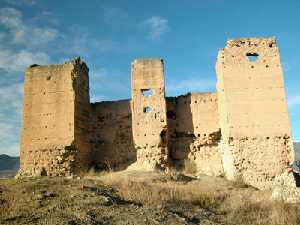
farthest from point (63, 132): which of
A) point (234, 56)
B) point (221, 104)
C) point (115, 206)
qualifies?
point (115, 206)

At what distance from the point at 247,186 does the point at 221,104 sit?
141 inches

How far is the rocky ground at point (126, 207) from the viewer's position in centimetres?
597

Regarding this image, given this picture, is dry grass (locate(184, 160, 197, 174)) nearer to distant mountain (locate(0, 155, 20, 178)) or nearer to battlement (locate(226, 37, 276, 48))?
Answer: battlement (locate(226, 37, 276, 48))

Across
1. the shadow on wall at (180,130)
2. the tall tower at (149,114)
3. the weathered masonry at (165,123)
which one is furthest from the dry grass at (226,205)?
the shadow on wall at (180,130)

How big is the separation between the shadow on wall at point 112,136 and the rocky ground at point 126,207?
7.21 meters

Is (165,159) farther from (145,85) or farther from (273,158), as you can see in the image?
(273,158)

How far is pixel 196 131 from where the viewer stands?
53.3 feet

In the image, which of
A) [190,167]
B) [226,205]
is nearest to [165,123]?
[190,167]

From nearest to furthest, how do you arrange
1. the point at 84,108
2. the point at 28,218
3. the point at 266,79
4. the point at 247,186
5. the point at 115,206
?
the point at 28,218 < the point at 115,206 < the point at 247,186 < the point at 266,79 < the point at 84,108

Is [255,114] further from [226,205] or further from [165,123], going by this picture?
[226,205]

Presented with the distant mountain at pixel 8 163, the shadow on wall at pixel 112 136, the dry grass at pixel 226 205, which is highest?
the shadow on wall at pixel 112 136

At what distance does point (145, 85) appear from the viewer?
16.2 meters

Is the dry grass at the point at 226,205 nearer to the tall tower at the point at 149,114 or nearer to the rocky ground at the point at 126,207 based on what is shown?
the rocky ground at the point at 126,207

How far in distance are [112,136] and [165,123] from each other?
2669 mm
